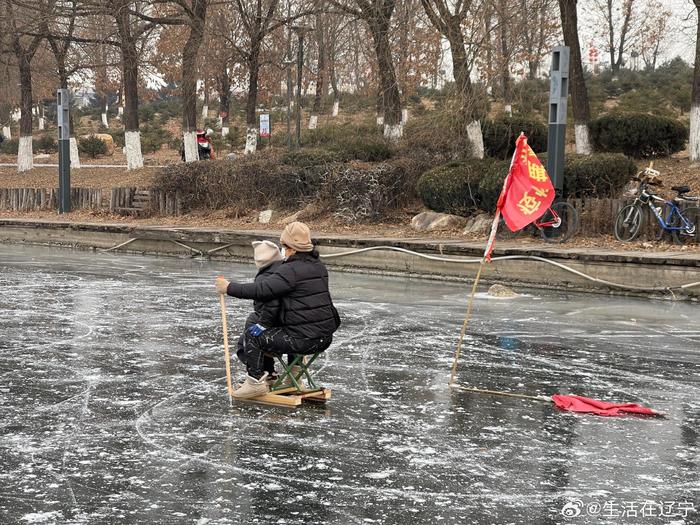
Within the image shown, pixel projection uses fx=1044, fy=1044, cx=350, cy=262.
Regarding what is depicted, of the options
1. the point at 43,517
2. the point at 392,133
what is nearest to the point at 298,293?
the point at 43,517

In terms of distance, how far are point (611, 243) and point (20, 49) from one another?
27242mm

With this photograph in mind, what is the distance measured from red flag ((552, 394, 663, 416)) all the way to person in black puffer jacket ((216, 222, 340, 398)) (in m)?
1.90

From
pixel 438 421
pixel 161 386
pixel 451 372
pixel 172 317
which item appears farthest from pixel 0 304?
pixel 438 421

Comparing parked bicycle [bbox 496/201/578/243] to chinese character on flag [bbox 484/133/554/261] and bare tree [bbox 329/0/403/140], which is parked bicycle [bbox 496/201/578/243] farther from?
bare tree [bbox 329/0/403/140]

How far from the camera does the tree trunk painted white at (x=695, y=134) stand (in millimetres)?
23125

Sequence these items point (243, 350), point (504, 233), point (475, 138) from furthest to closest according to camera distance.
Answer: point (475, 138) → point (504, 233) → point (243, 350)

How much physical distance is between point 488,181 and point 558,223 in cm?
210

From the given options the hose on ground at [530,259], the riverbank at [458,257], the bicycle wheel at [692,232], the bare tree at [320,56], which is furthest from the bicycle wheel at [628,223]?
the bare tree at [320,56]

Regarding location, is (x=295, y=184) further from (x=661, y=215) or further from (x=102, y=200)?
(x=661, y=215)

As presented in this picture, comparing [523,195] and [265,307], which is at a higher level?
[523,195]

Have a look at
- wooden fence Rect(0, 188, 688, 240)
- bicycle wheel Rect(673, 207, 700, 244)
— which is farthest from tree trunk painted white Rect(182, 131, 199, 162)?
bicycle wheel Rect(673, 207, 700, 244)

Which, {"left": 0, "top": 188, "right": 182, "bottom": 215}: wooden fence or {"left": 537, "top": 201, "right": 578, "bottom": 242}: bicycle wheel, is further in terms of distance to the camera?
{"left": 0, "top": 188, "right": 182, "bottom": 215}: wooden fence

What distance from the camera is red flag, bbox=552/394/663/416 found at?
7914mm

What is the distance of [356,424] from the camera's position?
24.8 ft
